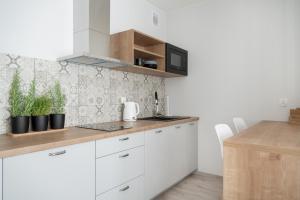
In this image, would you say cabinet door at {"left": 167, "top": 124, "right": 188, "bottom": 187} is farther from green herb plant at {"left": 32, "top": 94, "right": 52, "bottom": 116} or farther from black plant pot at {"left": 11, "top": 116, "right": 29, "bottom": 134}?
black plant pot at {"left": 11, "top": 116, "right": 29, "bottom": 134}

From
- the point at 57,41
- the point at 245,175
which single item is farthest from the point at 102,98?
the point at 245,175

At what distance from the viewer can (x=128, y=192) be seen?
6.11ft

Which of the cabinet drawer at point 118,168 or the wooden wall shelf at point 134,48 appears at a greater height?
the wooden wall shelf at point 134,48

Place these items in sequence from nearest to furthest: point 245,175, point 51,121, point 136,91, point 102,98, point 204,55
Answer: point 245,175 < point 51,121 < point 102,98 < point 136,91 < point 204,55

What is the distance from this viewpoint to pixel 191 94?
314cm

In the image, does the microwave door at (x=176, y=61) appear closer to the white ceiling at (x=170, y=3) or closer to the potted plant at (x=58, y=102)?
the white ceiling at (x=170, y=3)

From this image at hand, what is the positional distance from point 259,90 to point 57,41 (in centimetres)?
238

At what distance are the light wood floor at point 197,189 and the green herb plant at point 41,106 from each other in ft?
4.93

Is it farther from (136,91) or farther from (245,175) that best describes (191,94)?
(245,175)

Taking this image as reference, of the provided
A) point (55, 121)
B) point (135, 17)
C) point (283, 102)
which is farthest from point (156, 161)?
point (135, 17)

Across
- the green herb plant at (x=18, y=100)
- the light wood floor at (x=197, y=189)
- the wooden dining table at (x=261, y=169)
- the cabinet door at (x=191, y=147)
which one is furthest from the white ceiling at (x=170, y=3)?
the light wood floor at (x=197, y=189)

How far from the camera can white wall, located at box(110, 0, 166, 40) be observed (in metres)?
2.54

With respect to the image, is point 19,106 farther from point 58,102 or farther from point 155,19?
point 155,19

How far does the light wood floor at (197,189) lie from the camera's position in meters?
2.33
